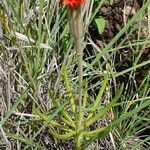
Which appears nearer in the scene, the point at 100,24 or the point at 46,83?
the point at 46,83

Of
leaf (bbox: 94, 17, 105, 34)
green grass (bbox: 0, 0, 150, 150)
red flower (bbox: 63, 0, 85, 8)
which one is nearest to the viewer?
red flower (bbox: 63, 0, 85, 8)

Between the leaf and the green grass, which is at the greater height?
the leaf

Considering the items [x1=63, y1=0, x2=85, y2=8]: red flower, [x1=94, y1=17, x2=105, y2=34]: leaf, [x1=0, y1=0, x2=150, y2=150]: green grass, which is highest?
[x1=63, y1=0, x2=85, y2=8]: red flower

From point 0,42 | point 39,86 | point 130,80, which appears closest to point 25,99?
point 39,86

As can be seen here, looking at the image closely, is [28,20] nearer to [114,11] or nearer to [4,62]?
[4,62]

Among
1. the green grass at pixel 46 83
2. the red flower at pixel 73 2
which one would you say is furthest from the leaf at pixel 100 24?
the red flower at pixel 73 2

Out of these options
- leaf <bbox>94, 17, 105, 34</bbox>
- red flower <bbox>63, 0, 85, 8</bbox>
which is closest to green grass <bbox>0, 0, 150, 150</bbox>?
leaf <bbox>94, 17, 105, 34</bbox>

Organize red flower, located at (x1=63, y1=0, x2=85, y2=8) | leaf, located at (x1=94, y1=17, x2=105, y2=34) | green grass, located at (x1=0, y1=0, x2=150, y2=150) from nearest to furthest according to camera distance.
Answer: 1. red flower, located at (x1=63, y1=0, x2=85, y2=8)
2. green grass, located at (x1=0, y1=0, x2=150, y2=150)
3. leaf, located at (x1=94, y1=17, x2=105, y2=34)

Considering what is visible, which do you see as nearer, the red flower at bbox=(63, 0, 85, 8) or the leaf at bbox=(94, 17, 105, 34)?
the red flower at bbox=(63, 0, 85, 8)

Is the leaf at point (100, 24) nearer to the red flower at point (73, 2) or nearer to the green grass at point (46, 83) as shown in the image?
the green grass at point (46, 83)

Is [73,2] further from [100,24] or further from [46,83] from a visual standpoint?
[100,24]

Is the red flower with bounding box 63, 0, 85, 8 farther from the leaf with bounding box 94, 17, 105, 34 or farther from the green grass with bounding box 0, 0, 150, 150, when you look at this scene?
the leaf with bounding box 94, 17, 105, 34

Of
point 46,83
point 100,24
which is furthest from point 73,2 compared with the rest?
point 100,24
